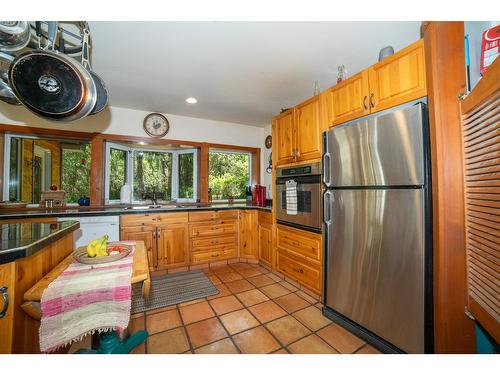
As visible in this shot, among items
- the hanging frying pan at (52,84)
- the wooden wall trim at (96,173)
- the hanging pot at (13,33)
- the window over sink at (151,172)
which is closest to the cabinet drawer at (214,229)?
the window over sink at (151,172)

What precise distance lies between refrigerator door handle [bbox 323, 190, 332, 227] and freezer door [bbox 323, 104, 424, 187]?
102mm

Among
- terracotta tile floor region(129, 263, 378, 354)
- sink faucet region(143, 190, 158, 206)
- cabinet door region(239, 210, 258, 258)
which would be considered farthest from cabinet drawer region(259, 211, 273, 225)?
sink faucet region(143, 190, 158, 206)

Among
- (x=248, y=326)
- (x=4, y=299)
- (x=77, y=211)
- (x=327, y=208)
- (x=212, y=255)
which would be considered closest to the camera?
(x=4, y=299)

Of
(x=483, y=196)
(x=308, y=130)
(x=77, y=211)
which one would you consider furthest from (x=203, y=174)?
(x=483, y=196)

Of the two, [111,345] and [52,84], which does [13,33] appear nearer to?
[52,84]

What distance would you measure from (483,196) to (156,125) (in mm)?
3605

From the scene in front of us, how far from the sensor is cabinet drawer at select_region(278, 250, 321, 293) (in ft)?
6.80

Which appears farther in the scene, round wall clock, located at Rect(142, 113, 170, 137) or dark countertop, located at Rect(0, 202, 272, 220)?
round wall clock, located at Rect(142, 113, 170, 137)

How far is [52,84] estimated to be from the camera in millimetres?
1377

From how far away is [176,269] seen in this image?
2896mm

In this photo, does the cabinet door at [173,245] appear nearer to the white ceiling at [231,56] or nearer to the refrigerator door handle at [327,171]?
the white ceiling at [231,56]

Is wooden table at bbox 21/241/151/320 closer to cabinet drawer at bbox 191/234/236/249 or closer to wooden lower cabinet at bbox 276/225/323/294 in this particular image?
wooden lower cabinet at bbox 276/225/323/294

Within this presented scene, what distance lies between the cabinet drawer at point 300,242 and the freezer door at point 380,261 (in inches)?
9.9
